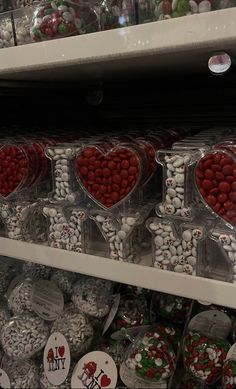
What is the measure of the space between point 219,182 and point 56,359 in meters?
0.51

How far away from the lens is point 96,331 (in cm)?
83

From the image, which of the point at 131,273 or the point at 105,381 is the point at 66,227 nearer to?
the point at 131,273

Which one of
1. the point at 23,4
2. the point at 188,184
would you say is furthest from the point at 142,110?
the point at 188,184

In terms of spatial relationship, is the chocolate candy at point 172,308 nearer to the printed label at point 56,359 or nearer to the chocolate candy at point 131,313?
the chocolate candy at point 131,313

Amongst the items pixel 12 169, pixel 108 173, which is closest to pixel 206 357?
pixel 108 173

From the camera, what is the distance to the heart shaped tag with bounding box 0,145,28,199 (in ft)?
2.22

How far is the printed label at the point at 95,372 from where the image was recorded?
0.75 meters

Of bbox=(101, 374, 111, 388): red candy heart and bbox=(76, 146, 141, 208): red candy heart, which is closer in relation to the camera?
bbox=(76, 146, 141, 208): red candy heart

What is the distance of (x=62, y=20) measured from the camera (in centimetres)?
59

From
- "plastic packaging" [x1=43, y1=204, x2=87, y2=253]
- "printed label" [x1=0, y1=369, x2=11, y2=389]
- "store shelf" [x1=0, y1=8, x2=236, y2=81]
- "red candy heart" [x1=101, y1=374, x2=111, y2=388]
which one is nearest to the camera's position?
"store shelf" [x1=0, y1=8, x2=236, y2=81]

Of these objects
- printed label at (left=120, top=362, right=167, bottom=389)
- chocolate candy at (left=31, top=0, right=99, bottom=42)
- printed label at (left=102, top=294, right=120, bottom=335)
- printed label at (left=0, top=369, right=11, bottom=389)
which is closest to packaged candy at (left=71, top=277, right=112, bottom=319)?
printed label at (left=102, top=294, right=120, bottom=335)

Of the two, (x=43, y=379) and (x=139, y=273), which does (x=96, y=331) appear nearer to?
(x=43, y=379)

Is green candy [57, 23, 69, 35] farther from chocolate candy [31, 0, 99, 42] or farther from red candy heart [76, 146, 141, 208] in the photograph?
red candy heart [76, 146, 141, 208]

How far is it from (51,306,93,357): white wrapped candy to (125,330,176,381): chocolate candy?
11 cm
